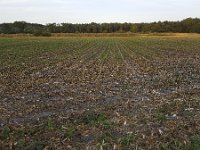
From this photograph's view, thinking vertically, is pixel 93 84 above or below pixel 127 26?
above

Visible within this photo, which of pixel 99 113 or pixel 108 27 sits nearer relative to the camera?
pixel 99 113

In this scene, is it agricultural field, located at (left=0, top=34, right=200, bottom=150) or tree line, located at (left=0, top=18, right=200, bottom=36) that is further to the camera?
tree line, located at (left=0, top=18, right=200, bottom=36)

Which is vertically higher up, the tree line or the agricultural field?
the agricultural field

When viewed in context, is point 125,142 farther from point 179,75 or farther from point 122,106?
point 179,75

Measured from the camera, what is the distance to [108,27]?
6959 inches

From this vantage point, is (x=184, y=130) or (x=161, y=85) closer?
(x=184, y=130)

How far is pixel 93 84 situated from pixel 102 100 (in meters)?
3.32

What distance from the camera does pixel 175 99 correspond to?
481 inches

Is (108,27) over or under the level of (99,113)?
under

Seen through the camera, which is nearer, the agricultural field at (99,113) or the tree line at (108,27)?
the agricultural field at (99,113)

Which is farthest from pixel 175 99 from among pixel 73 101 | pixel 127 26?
pixel 127 26

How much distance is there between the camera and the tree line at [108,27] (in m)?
144

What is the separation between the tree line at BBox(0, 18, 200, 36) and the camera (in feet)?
474

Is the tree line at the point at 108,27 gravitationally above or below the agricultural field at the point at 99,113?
below
